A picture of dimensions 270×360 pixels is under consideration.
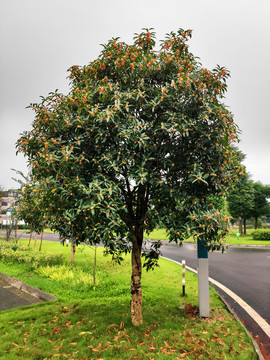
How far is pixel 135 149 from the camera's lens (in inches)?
172

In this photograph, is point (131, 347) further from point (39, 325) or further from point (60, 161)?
point (60, 161)

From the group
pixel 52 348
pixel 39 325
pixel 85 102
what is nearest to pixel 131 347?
pixel 52 348

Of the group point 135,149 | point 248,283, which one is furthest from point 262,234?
point 135,149

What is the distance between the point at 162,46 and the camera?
530 centimetres

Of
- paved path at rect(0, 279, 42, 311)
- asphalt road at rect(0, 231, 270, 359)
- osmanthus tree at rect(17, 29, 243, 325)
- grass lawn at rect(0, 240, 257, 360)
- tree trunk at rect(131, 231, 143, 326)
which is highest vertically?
osmanthus tree at rect(17, 29, 243, 325)

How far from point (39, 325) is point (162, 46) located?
6390mm

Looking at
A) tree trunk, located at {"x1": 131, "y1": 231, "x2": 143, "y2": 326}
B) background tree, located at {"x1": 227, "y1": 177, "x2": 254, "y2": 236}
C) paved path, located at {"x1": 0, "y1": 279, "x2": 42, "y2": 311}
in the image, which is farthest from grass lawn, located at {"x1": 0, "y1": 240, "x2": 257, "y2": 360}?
background tree, located at {"x1": 227, "y1": 177, "x2": 254, "y2": 236}

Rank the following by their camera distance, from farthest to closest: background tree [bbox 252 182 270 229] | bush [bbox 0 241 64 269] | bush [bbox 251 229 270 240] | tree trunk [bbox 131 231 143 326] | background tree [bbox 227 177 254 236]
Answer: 1. background tree [bbox 252 182 270 229]
2. background tree [bbox 227 177 254 236]
3. bush [bbox 251 229 270 240]
4. bush [bbox 0 241 64 269]
5. tree trunk [bbox 131 231 143 326]

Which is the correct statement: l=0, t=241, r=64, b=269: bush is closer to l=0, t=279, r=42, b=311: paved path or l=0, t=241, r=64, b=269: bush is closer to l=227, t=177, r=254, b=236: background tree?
l=0, t=279, r=42, b=311: paved path

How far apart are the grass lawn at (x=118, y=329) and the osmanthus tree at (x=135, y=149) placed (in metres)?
Answer: 0.68

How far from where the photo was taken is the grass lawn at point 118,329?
3965 millimetres

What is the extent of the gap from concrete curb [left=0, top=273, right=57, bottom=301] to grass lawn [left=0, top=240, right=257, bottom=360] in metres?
0.29

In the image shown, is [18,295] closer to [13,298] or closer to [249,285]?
[13,298]

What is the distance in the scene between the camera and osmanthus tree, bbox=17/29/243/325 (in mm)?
3852
